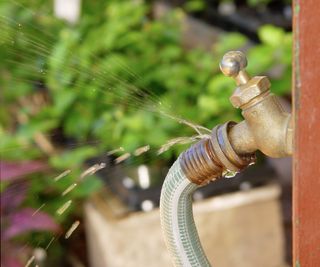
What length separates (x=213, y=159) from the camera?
851 mm

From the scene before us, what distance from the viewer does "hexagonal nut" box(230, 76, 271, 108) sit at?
795mm

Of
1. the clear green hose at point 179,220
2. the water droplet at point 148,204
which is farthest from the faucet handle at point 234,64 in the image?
the water droplet at point 148,204

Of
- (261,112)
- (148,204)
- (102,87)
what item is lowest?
(148,204)

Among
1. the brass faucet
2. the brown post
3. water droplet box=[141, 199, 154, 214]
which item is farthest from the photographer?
water droplet box=[141, 199, 154, 214]

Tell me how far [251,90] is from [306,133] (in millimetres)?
105

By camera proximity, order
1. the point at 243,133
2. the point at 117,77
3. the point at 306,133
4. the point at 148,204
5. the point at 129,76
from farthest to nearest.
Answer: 1. the point at 129,76
2. the point at 148,204
3. the point at 117,77
4. the point at 243,133
5. the point at 306,133

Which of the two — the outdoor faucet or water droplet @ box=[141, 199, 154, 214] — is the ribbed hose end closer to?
the outdoor faucet

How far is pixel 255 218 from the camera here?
113 inches

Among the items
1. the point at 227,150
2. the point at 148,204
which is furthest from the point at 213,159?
the point at 148,204

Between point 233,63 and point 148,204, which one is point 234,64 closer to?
point 233,63

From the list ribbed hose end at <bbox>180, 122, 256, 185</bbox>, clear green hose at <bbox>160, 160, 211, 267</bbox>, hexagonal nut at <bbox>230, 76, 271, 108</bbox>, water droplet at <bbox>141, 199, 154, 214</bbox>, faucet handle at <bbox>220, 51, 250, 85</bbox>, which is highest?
faucet handle at <bbox>220, 51, 250, 85</bbox>

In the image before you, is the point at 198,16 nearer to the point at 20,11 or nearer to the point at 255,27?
the point at 255,27

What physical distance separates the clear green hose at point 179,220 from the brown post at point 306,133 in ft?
0.59

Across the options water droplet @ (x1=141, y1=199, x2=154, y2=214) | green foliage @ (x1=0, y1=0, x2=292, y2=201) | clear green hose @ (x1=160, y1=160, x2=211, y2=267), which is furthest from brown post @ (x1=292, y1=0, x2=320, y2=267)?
water droplet @ (x1=141, y1=199, x2=154, y2=214)
